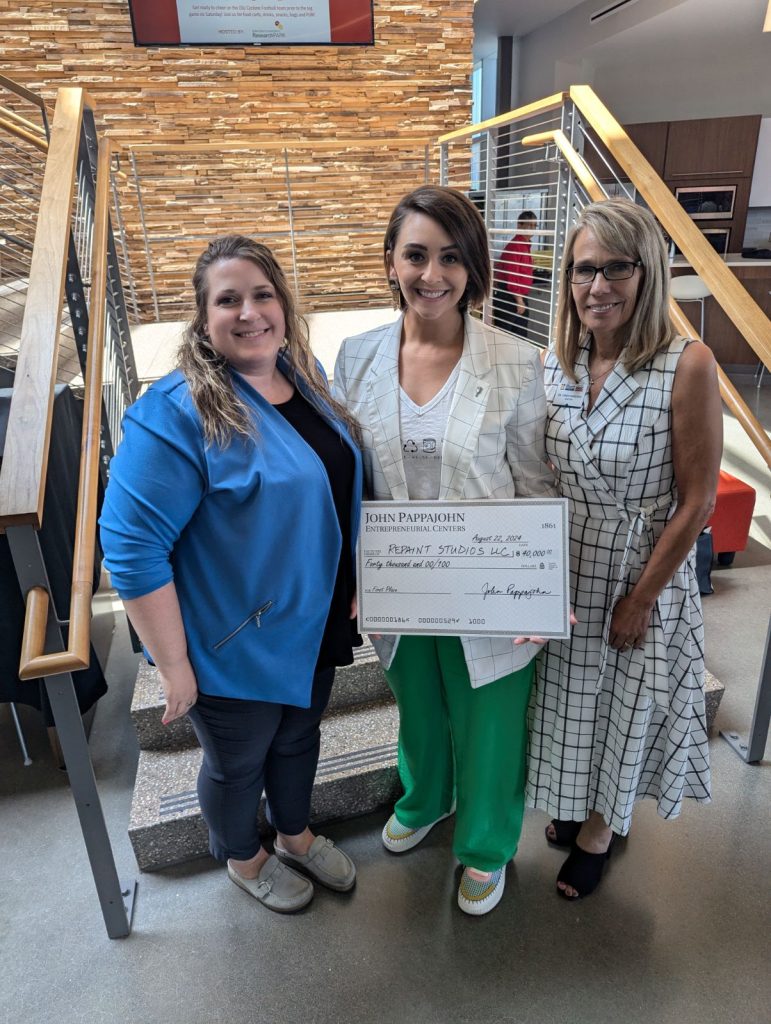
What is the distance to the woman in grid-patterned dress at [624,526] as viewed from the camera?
130 centimetres

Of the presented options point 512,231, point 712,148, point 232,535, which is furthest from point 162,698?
point 712,148

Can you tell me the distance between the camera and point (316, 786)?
6.30 ft

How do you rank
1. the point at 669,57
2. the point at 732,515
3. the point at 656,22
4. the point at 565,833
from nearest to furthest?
the point at 565,833
the point at 732,515
the point at 656,22
the point at 669,57

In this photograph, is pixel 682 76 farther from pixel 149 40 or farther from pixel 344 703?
pixel 344 703

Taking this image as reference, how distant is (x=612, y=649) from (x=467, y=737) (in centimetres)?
40

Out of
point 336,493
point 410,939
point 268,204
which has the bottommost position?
point 410,939

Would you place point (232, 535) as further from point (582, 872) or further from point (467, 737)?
point (582, 872)

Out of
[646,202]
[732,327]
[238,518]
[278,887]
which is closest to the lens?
[238,518]

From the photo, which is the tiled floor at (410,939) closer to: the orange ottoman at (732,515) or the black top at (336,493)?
the black top at (336,493)

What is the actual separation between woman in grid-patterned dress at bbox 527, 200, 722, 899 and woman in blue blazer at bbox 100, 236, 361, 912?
49 centimetres

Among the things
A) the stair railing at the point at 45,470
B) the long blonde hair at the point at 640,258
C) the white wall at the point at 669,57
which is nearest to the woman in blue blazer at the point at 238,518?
the stair railing at the point at 45,470

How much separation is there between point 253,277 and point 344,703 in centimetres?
148

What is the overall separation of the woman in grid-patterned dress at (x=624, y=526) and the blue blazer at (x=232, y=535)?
508 millimetres
